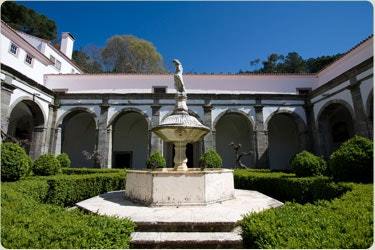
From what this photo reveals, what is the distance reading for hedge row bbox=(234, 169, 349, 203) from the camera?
6.57 metres

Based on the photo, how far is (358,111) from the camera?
14.7 m

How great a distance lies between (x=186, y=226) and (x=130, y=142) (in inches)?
763

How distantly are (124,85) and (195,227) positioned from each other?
19299 millimetres

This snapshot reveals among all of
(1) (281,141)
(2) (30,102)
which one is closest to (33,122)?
(2) (30,102)

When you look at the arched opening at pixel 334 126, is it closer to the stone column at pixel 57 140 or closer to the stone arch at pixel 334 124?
the stone arch at pixel 334 124

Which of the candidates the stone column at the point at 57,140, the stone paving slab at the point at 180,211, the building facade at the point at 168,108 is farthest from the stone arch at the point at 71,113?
the stone paving slab at the point at 180,211

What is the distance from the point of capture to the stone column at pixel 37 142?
57.3 feet

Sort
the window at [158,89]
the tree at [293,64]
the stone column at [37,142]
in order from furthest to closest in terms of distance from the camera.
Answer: the tree at [293,64]
the window at [158,89]
the stone column at [37,142]

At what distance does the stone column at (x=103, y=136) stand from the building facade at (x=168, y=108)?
72 millimetres

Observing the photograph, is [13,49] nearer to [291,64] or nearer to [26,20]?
[26,20]

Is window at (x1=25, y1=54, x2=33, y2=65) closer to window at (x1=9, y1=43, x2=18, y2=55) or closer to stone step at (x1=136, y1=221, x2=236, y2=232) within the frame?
window at (x1=9, y1=43, x2=18, y2=55)

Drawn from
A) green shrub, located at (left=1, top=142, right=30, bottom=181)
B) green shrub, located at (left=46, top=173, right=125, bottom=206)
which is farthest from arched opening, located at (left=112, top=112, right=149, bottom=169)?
green shrub, located at (left=1, top=142, right=30, bottom=181)

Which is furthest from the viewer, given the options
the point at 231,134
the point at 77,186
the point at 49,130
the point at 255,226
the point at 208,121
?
the point at 231,134

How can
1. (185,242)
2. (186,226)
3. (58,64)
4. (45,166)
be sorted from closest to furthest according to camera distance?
1. (185,242)
2. (186,226)
3. (45,166)
4. (58,64)
